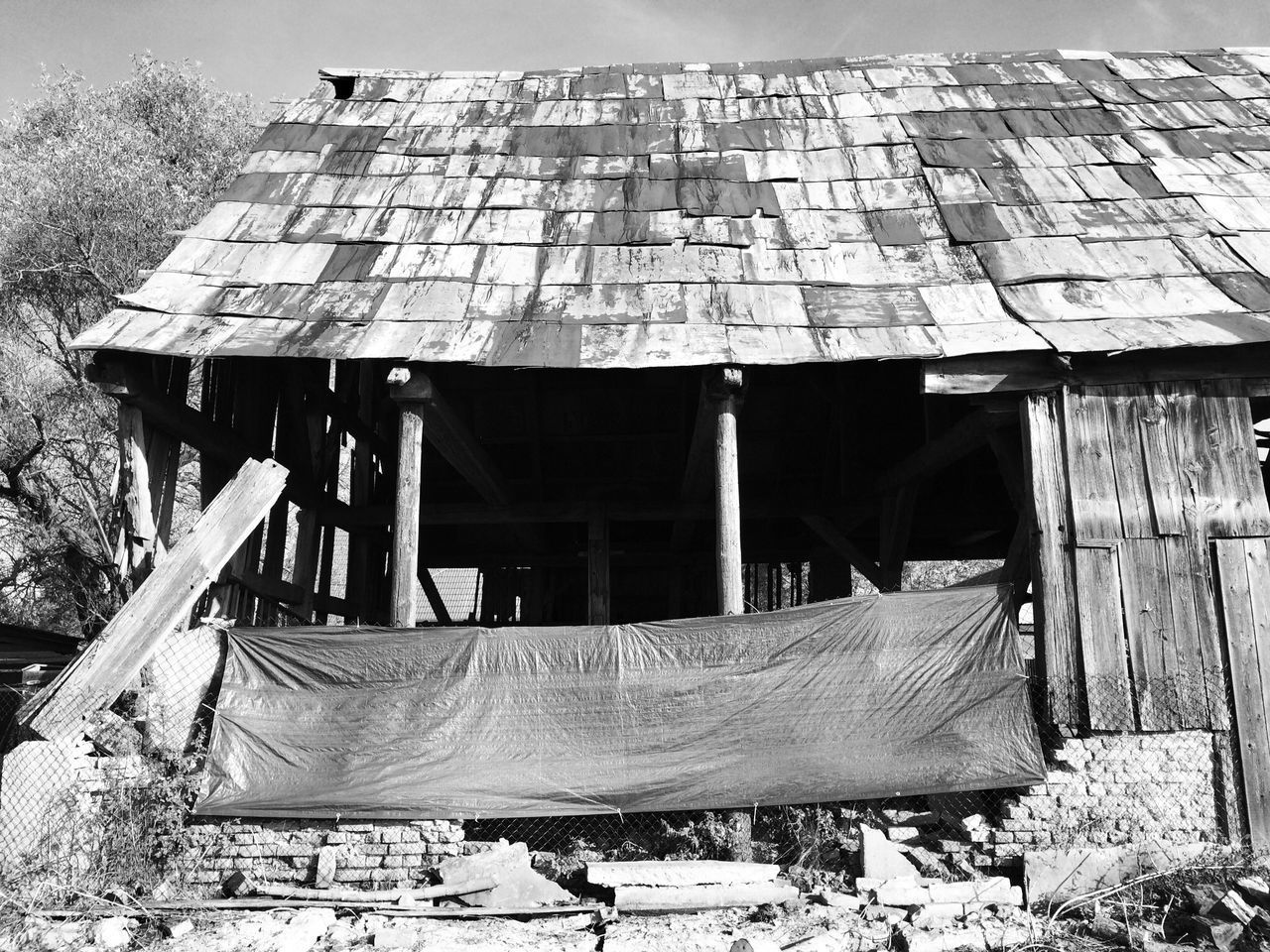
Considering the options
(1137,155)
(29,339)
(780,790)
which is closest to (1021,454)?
(780,790)

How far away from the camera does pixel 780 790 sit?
21.6 ft

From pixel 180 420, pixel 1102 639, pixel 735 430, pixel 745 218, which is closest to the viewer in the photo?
pixel 1102 639

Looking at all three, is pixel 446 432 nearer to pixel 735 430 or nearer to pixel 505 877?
pixel 735 430

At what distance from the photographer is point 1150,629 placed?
7125mm

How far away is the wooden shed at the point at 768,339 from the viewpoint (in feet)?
24.2

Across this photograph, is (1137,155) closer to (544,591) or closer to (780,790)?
(780,790)

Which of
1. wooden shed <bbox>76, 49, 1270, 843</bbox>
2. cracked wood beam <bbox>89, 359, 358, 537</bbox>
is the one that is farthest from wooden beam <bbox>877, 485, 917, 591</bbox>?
cracked wood beam <bbox>89, 359, 358, 537</bbox>

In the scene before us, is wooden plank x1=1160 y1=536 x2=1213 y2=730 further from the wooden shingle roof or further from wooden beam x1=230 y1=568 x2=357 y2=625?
wooden beam x1=230 y1=568 x2=357 y2=625

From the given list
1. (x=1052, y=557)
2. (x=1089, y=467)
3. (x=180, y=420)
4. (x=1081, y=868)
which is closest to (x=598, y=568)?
(x=180, y=420)

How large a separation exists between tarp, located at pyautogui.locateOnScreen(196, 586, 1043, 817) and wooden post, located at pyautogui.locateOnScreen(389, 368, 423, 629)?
66cm

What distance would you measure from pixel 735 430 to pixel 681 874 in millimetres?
3241

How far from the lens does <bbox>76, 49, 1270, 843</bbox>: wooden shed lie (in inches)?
290

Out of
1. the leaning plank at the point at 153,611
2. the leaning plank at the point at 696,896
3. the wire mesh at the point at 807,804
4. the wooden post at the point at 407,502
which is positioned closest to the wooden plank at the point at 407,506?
the wooden post at the point at 407,502

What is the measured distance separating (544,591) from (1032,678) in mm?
8390
